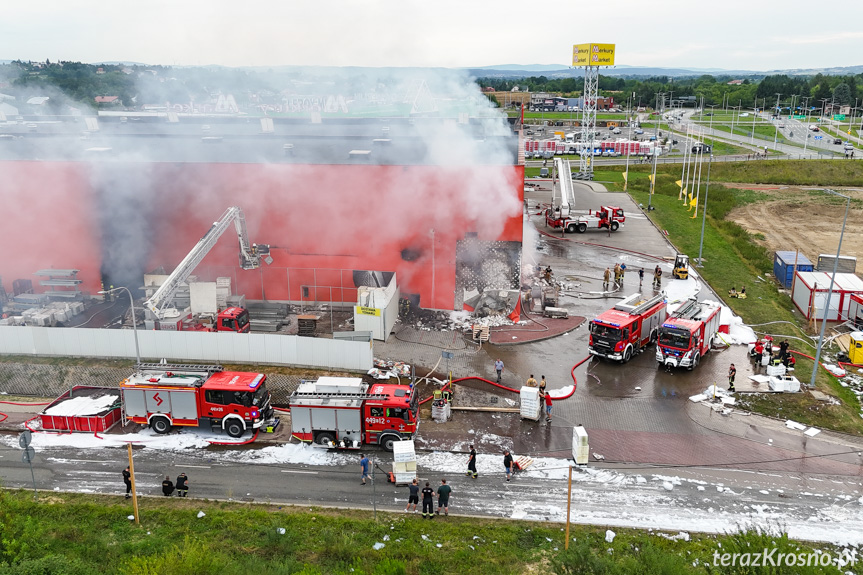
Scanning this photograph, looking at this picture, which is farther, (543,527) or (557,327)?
(557,327)

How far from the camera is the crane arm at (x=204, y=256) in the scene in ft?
88.9

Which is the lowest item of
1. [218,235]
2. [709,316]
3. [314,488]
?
[314,488]

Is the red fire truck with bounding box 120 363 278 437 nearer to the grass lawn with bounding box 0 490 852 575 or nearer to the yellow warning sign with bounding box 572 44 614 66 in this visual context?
the grass lawn with bounding box 0 490 852 575

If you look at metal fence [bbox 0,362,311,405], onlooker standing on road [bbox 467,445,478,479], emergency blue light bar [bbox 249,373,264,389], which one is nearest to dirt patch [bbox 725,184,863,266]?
onlooker standing on road [bbox 467,445,478,479]

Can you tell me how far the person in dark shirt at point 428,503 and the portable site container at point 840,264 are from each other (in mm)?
28554

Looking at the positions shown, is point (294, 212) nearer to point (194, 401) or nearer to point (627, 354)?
point (194, 401)

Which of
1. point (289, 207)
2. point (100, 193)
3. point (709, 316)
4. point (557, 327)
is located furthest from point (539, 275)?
point (100, 193)

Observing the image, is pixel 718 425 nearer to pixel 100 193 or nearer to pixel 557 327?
pixel 557 327

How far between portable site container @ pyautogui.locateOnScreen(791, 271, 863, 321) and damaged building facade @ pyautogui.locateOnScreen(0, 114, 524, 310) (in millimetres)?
14258

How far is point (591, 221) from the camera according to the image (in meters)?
48.9

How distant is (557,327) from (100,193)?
2309 centimetres

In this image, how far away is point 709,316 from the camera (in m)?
26.7

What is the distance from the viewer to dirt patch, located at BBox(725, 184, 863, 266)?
45.5m

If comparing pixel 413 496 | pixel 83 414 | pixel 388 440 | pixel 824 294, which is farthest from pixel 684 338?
pixel 83 414
